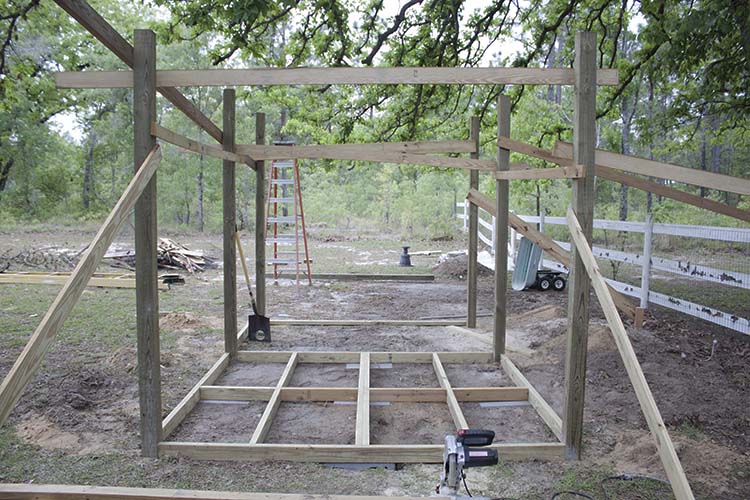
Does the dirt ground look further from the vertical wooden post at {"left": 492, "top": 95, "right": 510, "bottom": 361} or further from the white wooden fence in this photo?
the vertical wooden post at {"left": 492, "top": 95, "right": 510, "bottom": 361}

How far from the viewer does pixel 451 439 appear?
7.09 ft

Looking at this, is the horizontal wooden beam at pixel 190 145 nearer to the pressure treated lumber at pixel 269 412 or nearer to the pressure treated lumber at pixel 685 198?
the pressure treated lumber at pixel 269 412

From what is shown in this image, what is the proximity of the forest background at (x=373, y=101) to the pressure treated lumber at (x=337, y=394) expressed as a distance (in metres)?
4.17

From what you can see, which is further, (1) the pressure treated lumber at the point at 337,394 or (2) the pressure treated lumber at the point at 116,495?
(1) the pressure treated lumber at the point at 337,394

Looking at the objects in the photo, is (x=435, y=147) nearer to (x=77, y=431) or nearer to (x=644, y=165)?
(x=644, y=165)

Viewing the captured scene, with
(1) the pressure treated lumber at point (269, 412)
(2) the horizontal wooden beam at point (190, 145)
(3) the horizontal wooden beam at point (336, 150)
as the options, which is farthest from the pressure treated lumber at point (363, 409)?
(2) the horizontal wooden beam at point (190, 145)

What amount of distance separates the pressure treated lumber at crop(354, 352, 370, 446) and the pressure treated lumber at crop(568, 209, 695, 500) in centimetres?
184

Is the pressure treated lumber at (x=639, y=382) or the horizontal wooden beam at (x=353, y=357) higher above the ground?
the pressure treated lumber at (x=639, y=382)

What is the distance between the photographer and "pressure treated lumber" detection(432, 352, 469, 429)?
160 inches

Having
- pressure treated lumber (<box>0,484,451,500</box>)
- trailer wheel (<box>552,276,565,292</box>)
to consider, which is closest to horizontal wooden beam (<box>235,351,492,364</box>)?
pressure treated lumber (<box>0,484,451,500</box>)

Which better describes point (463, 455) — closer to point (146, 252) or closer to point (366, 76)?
point (146, 252)

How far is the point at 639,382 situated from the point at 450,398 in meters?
2.10

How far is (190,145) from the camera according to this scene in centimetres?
421

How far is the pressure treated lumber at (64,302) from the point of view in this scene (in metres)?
2.34
